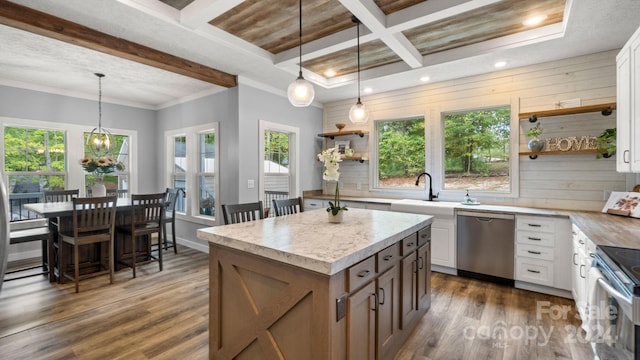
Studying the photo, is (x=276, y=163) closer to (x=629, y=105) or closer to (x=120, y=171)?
(x=120, y=171)

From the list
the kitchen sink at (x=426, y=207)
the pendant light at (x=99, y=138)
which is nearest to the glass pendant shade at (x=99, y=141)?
the pendant light at (x=99, y=138)

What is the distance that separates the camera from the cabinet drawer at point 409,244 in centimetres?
225

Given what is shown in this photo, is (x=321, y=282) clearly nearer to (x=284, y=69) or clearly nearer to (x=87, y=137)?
(x=284, y=69)

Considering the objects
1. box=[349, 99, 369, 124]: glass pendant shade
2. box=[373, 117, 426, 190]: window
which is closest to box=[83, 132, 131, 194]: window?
box=[373, 117, 426, 190]: window

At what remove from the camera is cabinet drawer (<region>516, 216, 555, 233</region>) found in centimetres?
321

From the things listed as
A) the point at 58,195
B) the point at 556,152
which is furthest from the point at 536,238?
the point at 58,195

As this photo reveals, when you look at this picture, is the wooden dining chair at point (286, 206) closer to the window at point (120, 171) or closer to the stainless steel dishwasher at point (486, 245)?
the stainless steel dishwasher at point (486, 245)

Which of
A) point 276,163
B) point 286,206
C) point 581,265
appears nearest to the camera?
point 581,265

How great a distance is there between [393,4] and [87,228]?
12.9 ft

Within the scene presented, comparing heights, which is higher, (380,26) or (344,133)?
(380,26)

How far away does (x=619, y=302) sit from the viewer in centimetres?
142

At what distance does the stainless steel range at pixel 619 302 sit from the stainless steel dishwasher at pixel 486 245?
1.66 m

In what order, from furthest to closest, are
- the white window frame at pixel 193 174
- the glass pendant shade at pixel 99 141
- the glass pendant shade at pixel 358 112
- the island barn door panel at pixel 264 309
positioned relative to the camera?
1. the white window frame at pixel 193 174
2. the glass pendant shade at pixel 99 141
3. the glass pendant shade at pixel 358 112
4. the island barn door panel at pixel 264 309

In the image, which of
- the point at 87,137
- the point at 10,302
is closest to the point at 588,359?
the point at 10,302
